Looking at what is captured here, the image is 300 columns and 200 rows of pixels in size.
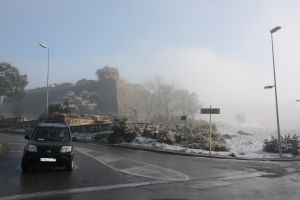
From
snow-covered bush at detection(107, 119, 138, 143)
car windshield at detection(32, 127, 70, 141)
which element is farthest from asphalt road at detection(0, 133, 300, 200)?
snow-covered bush at detection(107, 119, 138, 143)

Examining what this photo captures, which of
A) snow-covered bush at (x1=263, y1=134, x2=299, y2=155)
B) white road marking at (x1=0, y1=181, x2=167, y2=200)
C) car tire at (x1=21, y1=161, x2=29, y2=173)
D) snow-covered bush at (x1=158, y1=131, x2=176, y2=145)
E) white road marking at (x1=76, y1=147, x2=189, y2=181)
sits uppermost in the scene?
snow-covered bush at (x1=158, y1=131, x2=176, y2=145)

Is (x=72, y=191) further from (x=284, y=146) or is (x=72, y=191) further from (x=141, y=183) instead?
(x=284, y=146)

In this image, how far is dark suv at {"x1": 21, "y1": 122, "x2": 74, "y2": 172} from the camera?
14625mm

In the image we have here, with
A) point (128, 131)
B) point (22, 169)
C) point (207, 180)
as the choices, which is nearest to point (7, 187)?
point (22, 169)

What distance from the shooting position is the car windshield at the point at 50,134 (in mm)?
15908

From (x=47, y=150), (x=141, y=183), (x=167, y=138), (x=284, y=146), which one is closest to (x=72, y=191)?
(x=141, y=183)

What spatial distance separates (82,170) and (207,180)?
4516 millimetres

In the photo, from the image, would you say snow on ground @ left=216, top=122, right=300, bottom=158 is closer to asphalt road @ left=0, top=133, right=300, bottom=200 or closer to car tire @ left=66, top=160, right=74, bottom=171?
asphalt road @ left=0, top=133, right=300, bottom=200

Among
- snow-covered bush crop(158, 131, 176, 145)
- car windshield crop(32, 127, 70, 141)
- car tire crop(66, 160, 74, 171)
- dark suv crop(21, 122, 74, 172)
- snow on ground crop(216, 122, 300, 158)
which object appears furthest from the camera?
snow-covered bush crop(158, 131, 176, 145)

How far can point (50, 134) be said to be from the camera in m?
16.1

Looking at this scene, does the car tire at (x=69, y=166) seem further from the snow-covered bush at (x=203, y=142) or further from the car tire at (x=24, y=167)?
the snow-covered bush at (x=203, y=142)

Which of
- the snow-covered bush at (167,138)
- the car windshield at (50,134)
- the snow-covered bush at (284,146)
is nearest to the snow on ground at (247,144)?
the snow-covered bush at (284,146)

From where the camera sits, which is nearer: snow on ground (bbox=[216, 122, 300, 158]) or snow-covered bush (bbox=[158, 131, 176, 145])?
snow on ground (bbox=[216, 122, 300, 158])

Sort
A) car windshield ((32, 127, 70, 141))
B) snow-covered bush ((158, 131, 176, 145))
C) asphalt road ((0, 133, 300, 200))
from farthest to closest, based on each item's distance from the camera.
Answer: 1. snow-covered bush ((158, 131, 176, 145))
2. car windshield ((32, 127, 70, 141))
3. asphalt road ((0, 133, 300, 200))
